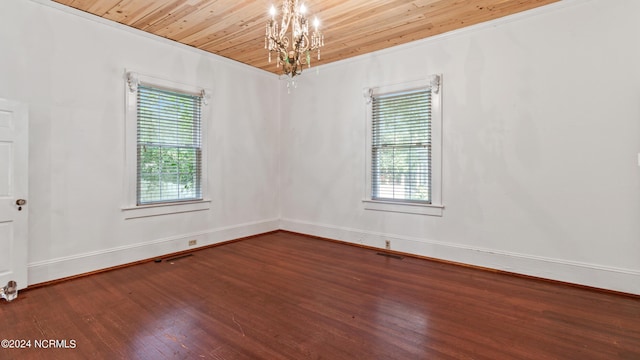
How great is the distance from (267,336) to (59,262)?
275 centimetres

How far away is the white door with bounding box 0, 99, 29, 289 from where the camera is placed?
9.90 ft

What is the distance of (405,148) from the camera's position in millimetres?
4621

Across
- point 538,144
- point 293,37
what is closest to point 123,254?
point 293,37

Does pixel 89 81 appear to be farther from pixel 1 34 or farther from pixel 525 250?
pixel 525 250

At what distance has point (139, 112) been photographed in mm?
4168

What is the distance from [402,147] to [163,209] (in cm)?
355

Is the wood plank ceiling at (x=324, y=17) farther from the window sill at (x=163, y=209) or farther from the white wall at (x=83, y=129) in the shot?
the window sill at (x=163, y=209)

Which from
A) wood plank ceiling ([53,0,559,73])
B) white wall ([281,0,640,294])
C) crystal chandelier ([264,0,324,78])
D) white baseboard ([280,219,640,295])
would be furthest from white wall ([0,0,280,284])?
white wall ([281,0,640,294])

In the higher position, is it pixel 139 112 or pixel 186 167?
pixel 139 112

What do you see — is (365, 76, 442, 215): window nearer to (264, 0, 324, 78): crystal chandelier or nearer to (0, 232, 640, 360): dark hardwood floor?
(0, 232, 640, 360): dark hardwood floor


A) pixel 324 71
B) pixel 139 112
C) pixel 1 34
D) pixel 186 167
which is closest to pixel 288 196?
pixel 186 167

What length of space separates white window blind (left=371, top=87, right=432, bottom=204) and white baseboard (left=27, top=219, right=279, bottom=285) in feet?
8.34

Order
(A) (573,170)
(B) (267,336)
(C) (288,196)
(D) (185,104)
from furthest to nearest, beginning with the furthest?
(C) (288,196) → (D) (185,104) → (A) (573,170) → (B) (267,336)

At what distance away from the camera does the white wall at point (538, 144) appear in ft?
10.5
